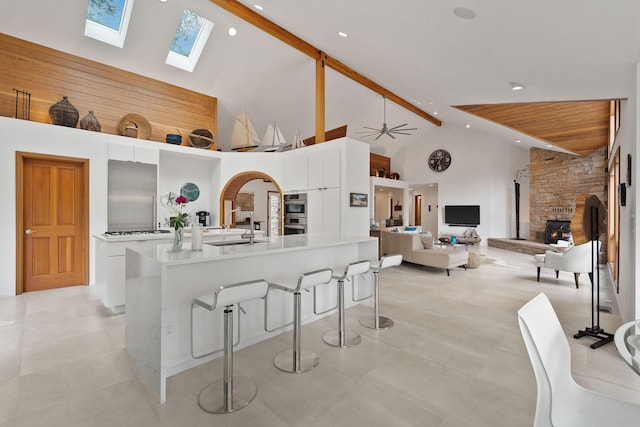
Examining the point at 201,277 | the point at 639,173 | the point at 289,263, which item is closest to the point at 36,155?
the point at 201,277

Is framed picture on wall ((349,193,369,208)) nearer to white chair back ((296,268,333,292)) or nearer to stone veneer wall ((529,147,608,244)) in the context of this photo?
white chair back ((296,268,333,292))

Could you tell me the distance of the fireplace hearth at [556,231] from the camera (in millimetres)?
8523

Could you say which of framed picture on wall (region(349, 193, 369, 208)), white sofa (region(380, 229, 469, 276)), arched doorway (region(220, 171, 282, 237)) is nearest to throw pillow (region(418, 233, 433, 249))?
white sofa (region(380, 229, 469, 276))

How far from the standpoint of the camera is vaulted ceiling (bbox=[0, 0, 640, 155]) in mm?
2475

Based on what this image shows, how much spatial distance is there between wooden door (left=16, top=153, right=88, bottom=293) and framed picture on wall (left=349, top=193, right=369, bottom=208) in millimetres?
4368

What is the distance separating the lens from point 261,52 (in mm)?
5945

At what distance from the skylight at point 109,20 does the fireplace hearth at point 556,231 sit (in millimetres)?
11205

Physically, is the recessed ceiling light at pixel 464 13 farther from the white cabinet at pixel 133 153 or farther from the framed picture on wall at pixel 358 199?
the white cabinet at pixel 133 153

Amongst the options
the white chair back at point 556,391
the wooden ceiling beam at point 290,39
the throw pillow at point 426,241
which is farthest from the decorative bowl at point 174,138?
the white chair back at point 556,391

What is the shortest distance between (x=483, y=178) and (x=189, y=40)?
373 inches

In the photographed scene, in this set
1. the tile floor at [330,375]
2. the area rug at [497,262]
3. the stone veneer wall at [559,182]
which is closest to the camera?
the tile floor at [330,375]

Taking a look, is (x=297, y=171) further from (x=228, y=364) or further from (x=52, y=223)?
(x=228, y=364)

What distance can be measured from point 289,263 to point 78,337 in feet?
7.18

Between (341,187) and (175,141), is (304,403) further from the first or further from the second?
(175,141)
